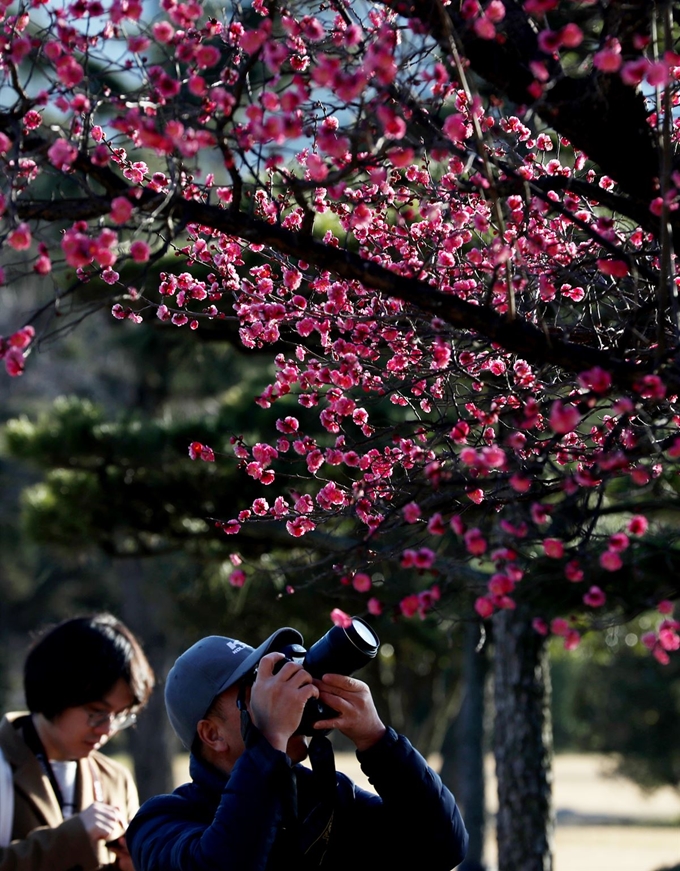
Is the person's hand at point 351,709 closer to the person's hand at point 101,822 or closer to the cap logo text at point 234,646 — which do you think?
the cap logo text at point 234,646

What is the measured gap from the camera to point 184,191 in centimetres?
239

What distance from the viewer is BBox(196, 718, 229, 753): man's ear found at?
212 cm

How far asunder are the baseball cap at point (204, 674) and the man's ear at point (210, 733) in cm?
1

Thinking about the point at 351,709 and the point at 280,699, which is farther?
the point at 351,709

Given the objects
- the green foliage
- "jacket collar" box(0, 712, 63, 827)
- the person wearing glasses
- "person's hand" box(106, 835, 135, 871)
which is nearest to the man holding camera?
"person's hand" box(106, 835, 135, 871)

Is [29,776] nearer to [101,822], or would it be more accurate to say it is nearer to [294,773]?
[101,822]

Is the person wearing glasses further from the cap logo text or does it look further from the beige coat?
the cap logo text

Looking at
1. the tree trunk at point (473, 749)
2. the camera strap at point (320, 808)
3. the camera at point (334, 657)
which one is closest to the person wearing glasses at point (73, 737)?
the camera strap at point (320, 808)

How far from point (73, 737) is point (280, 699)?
1.33 meters

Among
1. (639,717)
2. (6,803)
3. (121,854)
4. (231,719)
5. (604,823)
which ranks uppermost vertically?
(639,717)

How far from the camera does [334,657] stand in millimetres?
2029

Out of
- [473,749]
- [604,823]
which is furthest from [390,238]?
[604,823]

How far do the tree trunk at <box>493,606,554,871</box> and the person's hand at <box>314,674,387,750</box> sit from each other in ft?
13.1

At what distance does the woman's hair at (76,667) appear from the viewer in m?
2.99
